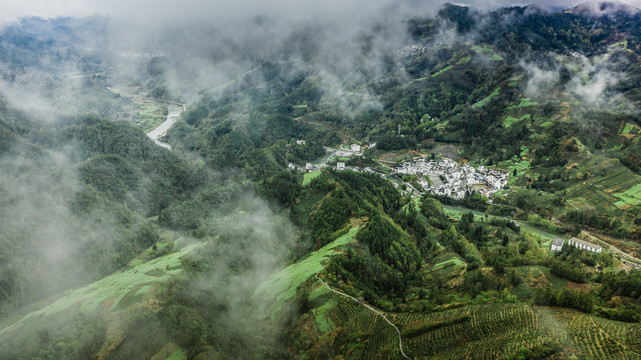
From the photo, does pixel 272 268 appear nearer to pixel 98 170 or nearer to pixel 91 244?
pixel 91 244

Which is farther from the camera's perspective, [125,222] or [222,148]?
[222,148]

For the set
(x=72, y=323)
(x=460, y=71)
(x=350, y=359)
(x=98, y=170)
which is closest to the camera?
(x=350, y=359)

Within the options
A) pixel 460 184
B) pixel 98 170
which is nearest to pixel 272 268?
pixel 98 170

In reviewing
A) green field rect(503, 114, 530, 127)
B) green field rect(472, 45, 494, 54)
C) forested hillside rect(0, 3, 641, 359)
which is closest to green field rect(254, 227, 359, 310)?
forested hillside rect(0, 3, 641, 359)

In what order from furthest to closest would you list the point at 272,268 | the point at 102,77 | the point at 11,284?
the point at 102,77
the point at 272,268
the point at 11,284

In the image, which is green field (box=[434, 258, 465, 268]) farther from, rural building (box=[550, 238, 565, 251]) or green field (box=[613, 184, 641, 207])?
green field (box=[613, 184, 641, 207])

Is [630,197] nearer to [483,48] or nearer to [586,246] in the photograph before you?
[586,246]

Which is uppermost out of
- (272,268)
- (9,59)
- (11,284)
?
(9,59)
